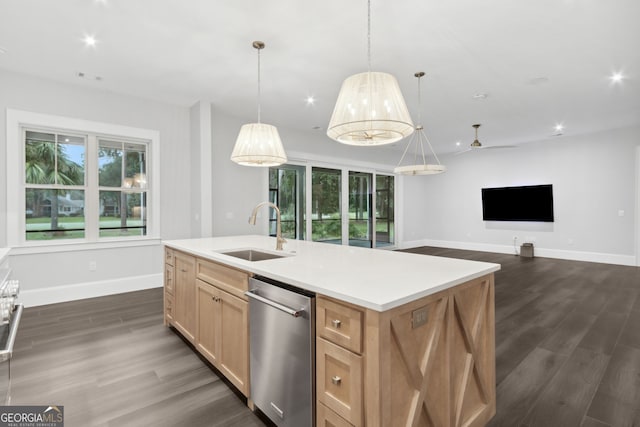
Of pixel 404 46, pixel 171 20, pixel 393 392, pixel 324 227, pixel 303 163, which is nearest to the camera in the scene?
pixel 393 392

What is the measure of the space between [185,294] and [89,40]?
258 cm

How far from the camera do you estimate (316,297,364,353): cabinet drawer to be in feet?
4.05

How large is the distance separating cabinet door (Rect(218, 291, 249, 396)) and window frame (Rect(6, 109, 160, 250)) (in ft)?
10.5

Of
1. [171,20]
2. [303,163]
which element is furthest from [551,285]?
[171,20]

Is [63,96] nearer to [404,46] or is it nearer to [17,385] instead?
[17,385]

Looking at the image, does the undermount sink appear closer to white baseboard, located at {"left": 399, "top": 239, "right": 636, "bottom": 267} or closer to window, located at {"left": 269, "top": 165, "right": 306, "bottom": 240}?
window, located at {"left": 269, "top": 165, "right": 306, "bottom": 240}

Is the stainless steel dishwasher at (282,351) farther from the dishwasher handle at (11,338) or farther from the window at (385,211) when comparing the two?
the window at (385,211)

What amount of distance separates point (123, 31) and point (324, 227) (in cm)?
505

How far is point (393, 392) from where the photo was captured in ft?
3.96

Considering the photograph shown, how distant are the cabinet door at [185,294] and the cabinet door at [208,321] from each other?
0.43 feet

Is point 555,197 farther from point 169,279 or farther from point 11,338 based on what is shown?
point 11,338

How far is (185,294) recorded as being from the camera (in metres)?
2.71

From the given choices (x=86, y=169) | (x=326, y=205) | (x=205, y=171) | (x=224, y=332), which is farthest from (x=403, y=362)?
(x=326, y=205)

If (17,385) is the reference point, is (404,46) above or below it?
above
